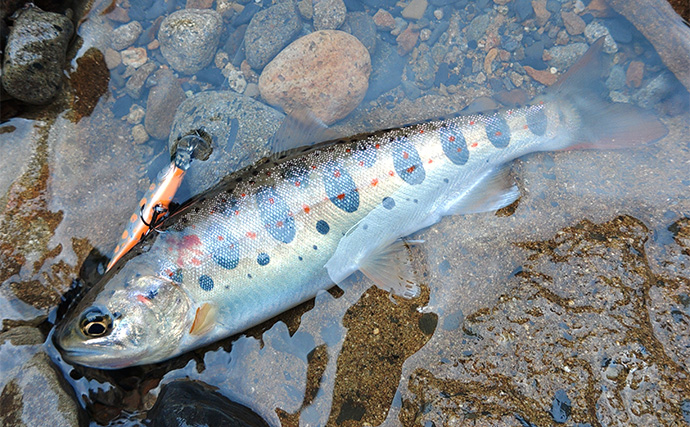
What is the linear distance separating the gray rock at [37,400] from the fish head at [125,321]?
221mm

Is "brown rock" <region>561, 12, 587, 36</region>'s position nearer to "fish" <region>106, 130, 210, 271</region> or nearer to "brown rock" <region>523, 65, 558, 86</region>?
"brown rock" <region>523, 65, 558, 86</region>

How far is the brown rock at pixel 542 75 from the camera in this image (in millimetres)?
4551

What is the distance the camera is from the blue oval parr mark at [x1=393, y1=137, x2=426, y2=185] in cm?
343

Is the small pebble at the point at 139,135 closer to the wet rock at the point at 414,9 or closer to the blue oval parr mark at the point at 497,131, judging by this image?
the wet rock at the point at 414,9

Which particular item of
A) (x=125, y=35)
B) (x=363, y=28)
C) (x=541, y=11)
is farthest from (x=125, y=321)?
(x=541, y=11)

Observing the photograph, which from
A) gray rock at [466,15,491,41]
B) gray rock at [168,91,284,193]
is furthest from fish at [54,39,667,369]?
gray rock at [466,15,491,41]

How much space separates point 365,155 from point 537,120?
1550mm

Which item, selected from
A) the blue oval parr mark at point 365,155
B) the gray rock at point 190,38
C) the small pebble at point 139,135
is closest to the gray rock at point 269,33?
the gray rock at point 190,38

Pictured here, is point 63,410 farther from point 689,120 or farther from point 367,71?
point 689,120

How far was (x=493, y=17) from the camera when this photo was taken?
4.75 m

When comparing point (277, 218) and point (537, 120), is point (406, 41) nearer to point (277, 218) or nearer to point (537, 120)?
point (537, 120)

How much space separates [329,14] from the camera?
464cm

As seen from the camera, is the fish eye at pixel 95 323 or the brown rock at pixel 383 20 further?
the brown rock at pixel 383 20

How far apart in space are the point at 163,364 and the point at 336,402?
61.1 inches
